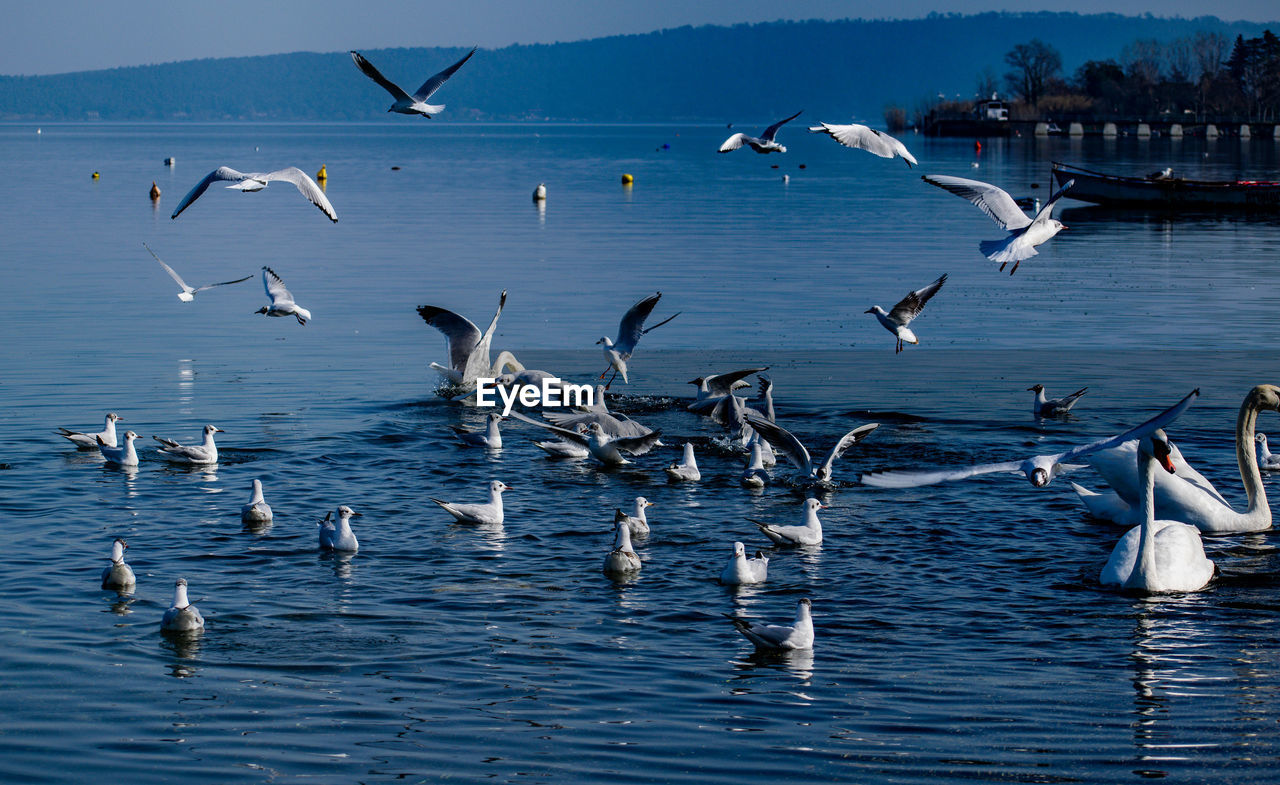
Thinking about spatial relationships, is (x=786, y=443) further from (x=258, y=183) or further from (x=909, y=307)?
(x=258, y=183)

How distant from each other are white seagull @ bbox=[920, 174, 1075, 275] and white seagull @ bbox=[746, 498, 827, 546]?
374 cm

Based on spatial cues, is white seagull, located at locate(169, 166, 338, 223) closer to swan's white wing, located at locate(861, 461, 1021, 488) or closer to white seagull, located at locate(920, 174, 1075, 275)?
white seagull, located at locate(920, 174, 1075, 275)

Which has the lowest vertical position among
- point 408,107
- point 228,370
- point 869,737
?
point 869,737

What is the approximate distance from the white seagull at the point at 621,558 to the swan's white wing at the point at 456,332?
10.1 m

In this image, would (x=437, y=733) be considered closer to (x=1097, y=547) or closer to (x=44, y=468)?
(x=1097, y=547)

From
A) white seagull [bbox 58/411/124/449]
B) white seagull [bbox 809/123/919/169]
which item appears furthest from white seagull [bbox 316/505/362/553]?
white seagull [bbox 809/123/919/169]

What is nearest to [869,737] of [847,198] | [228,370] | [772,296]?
[228,370]

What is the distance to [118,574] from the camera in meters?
13.6

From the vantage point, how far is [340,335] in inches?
1205

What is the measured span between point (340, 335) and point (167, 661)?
1926cm

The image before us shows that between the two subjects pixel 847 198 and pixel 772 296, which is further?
pixel 847 198

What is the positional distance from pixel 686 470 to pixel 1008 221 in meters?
5.37

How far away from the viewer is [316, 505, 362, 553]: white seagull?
14.8 meters

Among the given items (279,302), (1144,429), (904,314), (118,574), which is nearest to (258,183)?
(279,302)
